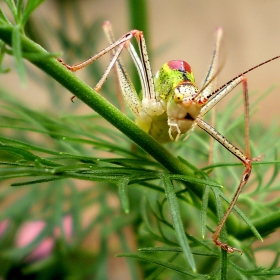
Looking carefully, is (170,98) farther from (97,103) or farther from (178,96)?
(97,103)

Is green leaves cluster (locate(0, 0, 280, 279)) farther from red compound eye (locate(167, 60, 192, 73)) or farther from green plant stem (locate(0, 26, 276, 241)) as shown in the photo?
red compound eye (locate(167, 60, 192, 73))

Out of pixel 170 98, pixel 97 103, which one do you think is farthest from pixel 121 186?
pixel 170 98

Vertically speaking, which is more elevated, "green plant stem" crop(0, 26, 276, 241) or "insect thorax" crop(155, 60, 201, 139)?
"insect thorax" crop(155, 60, 201, 139)

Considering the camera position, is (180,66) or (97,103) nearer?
(97,103)

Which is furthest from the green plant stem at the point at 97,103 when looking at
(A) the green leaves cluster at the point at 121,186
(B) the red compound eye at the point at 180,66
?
(B) the red compound eye at the point at 180,66

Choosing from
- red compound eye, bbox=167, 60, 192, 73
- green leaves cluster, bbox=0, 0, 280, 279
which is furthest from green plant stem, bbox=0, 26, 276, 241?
red compound eye, bbox=167, 60, 192, 73

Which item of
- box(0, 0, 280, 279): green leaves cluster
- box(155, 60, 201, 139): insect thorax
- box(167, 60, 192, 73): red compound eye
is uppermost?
box(167, 60, 192, 73): red compound eye
